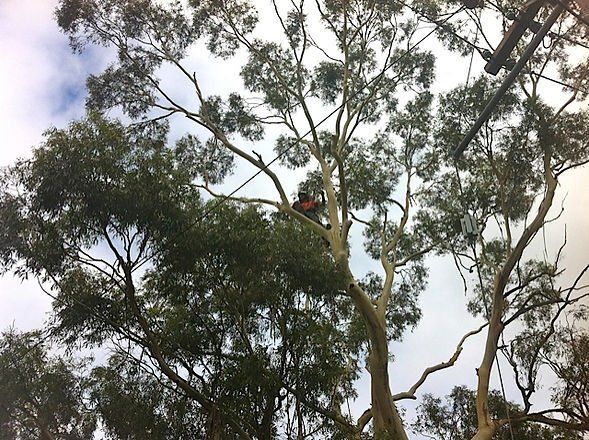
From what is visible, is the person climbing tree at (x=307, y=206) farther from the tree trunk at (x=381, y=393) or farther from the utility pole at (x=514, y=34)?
the utility pole at (x=514, y=34)

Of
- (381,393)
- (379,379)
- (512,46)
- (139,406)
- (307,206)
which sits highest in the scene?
(307,206)

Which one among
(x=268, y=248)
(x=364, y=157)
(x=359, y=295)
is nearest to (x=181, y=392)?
(x=268, y=248)

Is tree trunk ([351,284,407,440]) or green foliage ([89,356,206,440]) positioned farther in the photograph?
tree trunk ([351,284,407,440])

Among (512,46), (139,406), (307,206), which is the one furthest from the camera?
(307,206)

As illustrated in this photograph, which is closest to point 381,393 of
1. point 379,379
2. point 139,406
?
point 379,379

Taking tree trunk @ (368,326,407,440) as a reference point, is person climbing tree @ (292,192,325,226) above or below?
above

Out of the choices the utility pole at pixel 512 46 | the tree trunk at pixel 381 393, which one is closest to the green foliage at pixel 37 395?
Answer: the tree trunk at pixel 381 393

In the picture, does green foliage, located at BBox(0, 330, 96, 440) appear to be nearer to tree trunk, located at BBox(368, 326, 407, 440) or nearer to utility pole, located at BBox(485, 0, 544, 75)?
tree trunk, located at BBox(368, 326, 407, 440)

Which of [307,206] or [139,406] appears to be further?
[307,206]

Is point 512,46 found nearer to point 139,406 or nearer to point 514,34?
point 514,34

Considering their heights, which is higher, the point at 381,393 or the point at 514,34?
the point at 514,34

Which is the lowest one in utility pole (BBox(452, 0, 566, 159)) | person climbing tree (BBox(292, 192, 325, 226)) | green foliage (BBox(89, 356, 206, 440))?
green foliage (BBox(89, 356, 206, 440))

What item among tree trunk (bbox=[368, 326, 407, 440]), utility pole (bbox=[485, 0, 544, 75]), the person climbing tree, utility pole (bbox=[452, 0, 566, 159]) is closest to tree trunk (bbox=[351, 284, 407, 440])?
tree trunk (bbox=[368, 326, 407, 440])

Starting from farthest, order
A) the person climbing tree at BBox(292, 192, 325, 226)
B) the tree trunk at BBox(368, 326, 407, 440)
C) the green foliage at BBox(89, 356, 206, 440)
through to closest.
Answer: the person climbing tree at BBox(292, 192, 325, 226)
the tree trunk at BBox(368, 326, 407, 440)
the green foliage at BBox(89, 356, 206, 440)
